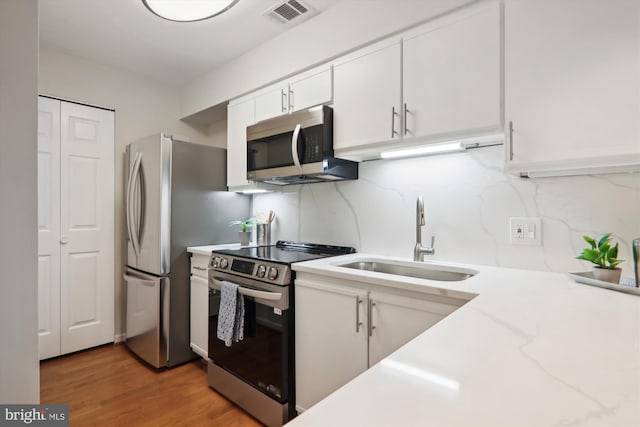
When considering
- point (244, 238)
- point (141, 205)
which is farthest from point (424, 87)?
point (141, 205)

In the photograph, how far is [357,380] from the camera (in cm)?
51

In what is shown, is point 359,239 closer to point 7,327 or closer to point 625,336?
point 625,336

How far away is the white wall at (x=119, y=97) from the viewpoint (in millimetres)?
2709

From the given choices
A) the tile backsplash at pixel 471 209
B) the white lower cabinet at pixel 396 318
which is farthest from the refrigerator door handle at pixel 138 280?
the white lower cabinet at pixel 396 318

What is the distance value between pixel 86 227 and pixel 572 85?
3478mm

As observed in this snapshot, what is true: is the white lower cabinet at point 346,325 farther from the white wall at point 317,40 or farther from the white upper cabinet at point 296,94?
the white wall at point 317,40

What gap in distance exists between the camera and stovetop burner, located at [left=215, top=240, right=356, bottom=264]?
1.99 meters

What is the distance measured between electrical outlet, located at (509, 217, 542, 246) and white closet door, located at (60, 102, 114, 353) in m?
3.19

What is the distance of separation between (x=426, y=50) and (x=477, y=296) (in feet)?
4.01

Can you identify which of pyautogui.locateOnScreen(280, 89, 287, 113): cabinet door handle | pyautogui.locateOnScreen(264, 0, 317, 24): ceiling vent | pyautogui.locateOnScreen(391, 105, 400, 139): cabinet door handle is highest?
pyautogui.locateOnScreen(264, 0, 317, 24): ceiling vent

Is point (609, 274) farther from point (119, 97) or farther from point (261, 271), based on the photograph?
point (119, 97)

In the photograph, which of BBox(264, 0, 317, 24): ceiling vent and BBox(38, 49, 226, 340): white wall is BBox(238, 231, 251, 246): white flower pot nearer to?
BBox(38, 49, 226, 340): white wall

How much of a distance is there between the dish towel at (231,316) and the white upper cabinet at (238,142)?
3.11ft

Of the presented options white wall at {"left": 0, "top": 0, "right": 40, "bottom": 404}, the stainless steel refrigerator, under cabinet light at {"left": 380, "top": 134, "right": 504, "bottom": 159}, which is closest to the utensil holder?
the stainless steel refrigerator
